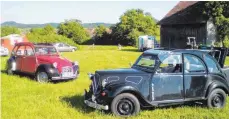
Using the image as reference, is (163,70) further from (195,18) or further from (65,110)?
(195,18)

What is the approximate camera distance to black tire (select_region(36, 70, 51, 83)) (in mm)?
13859

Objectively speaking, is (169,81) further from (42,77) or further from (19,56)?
(19,56)

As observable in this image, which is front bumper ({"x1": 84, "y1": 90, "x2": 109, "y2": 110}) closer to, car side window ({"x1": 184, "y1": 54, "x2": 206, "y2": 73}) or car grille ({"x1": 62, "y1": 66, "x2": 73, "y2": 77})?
car side window ({"x1": 184, "y1": 54, "x2": 206, "y2": 73})

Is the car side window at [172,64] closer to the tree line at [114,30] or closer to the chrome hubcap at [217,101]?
the chrome hubcap at [217,101]

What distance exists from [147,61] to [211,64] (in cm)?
176

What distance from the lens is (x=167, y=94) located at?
863 centimetres

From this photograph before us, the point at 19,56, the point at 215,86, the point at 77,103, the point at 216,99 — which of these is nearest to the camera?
the point at 215,86

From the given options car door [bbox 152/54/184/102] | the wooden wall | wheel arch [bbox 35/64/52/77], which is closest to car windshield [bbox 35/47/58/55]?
wheel arch [bbox 35/64/52/77]

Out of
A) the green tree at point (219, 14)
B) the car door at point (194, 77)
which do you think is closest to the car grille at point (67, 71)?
the car door at point (194, 77)

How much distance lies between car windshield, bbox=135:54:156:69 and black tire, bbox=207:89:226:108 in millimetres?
1796

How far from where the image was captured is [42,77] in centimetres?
1401

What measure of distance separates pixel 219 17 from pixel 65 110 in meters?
31.6

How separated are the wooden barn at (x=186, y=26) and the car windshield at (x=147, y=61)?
30.8m

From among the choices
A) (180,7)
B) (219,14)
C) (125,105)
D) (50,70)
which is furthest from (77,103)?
(180,7)
